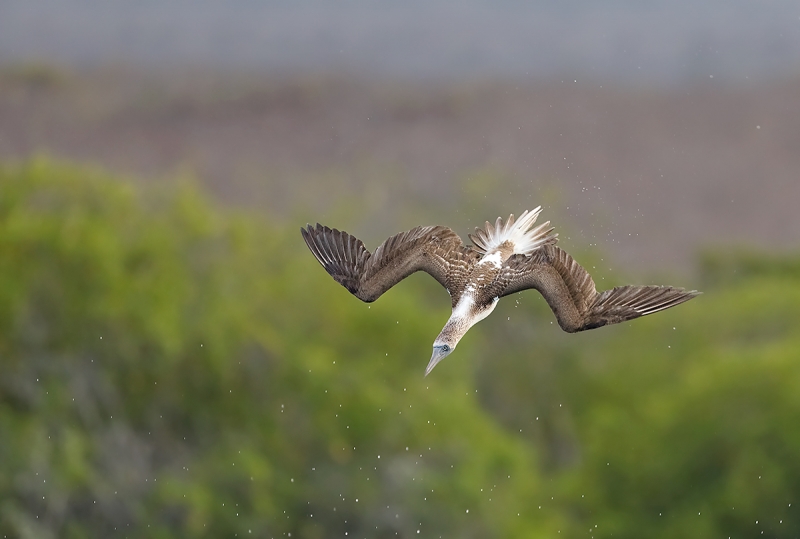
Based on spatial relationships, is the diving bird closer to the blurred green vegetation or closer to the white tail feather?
the white tail feather

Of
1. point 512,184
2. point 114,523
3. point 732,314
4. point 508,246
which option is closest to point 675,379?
point 732,314

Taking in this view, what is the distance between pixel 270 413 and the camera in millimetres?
44938

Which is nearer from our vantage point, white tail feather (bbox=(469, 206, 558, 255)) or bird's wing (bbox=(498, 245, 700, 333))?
bird's wing (bbox=(498, 245, 700, 333))

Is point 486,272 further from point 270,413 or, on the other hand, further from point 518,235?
point 270,413

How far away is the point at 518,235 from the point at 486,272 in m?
0.80

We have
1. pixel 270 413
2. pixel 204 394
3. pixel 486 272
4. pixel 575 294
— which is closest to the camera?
pixel 575 294

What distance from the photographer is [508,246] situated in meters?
14.4

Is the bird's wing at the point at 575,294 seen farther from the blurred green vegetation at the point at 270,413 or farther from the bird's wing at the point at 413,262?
the blurred green vegetation at the point at 270,413

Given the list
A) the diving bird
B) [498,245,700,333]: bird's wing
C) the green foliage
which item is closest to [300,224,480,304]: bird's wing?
the diving bird

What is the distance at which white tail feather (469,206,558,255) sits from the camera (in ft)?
47.1

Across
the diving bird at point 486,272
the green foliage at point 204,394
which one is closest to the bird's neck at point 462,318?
the diving bird at point 486,272

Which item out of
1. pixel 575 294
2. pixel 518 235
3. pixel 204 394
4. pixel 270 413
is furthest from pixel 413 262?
pixel 204 394

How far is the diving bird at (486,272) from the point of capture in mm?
13352

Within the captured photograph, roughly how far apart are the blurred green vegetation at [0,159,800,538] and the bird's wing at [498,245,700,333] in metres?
24.2
